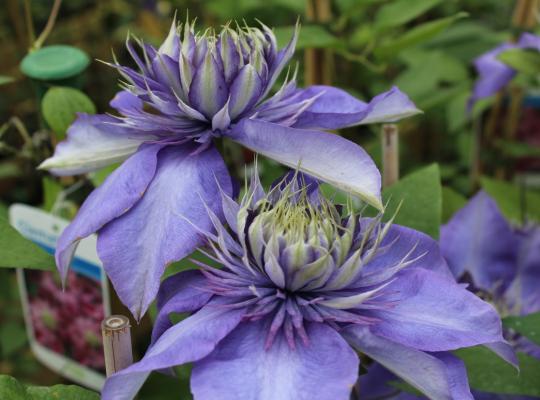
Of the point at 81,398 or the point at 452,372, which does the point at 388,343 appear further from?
the point at 81,398

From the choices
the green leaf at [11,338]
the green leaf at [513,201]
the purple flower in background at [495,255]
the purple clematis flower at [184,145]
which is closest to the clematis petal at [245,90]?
the purple clematis flower at [184,145]

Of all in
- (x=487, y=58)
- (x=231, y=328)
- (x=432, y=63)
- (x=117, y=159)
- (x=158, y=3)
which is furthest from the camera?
(x=158, y=3)

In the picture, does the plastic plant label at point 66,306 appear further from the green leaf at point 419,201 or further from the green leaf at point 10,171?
the green leaf at point 10,171

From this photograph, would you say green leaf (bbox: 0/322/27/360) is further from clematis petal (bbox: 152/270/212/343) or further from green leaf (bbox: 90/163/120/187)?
clematis petal (bbox: 152/270/212/343)

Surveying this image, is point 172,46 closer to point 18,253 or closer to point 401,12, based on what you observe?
point 18,253

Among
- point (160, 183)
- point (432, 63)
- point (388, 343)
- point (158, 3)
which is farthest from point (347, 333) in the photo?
point (158, 3)

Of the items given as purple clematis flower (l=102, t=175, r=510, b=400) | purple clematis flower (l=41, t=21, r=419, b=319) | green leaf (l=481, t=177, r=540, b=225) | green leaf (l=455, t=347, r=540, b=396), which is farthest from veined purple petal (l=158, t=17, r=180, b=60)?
green leaf (l=481, t=177, r=540, b=225)
